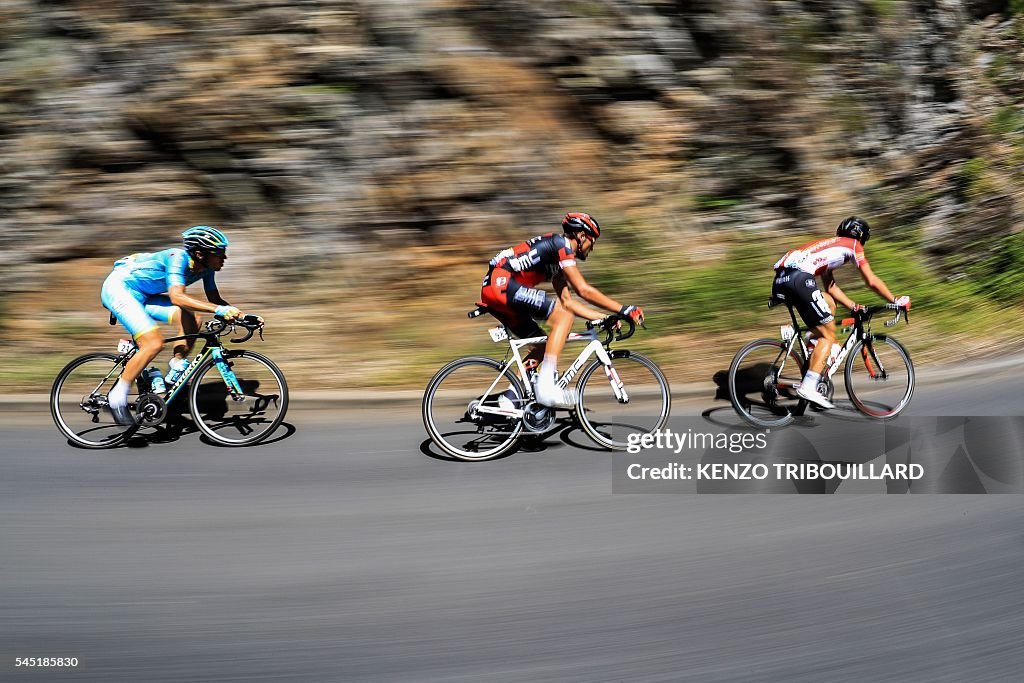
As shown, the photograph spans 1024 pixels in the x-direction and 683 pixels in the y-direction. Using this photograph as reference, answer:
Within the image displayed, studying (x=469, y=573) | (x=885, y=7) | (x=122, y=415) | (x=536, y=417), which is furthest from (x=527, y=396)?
(x=885, y=7)

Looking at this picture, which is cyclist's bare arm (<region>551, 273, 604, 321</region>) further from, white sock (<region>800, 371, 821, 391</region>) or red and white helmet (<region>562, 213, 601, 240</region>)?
white sock (<region>800, 371, 821, 391</region>)

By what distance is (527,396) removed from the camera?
7086mm

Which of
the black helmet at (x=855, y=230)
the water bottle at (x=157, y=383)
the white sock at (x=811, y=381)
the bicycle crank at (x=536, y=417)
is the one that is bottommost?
the bicycle crank at (x=536, y=417)

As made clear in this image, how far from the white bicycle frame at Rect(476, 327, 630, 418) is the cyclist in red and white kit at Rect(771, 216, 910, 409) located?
1835mm

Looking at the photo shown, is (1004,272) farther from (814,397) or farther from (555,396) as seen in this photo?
(555,396)

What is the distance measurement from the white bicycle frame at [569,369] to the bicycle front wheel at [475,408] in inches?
0.9

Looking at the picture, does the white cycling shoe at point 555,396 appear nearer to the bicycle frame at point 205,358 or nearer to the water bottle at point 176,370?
the bicycle frame at point 205,358

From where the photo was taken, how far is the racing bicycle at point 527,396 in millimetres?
7066

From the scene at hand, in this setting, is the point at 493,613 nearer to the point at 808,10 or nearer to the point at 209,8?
the point at 209,8

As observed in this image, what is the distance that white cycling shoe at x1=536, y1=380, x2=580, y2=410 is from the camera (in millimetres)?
7016

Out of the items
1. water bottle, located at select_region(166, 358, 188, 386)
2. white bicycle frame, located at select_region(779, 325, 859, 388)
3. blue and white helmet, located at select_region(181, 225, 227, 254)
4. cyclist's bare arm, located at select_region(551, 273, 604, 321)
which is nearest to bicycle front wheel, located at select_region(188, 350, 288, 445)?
water bottle, located at select_region(166, 358, 188, 386)

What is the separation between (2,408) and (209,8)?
628 centimetres

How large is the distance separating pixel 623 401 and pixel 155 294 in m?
4.20

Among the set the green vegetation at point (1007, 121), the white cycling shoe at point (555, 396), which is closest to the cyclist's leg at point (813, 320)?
the white cycling shoe at point (555, 396)
